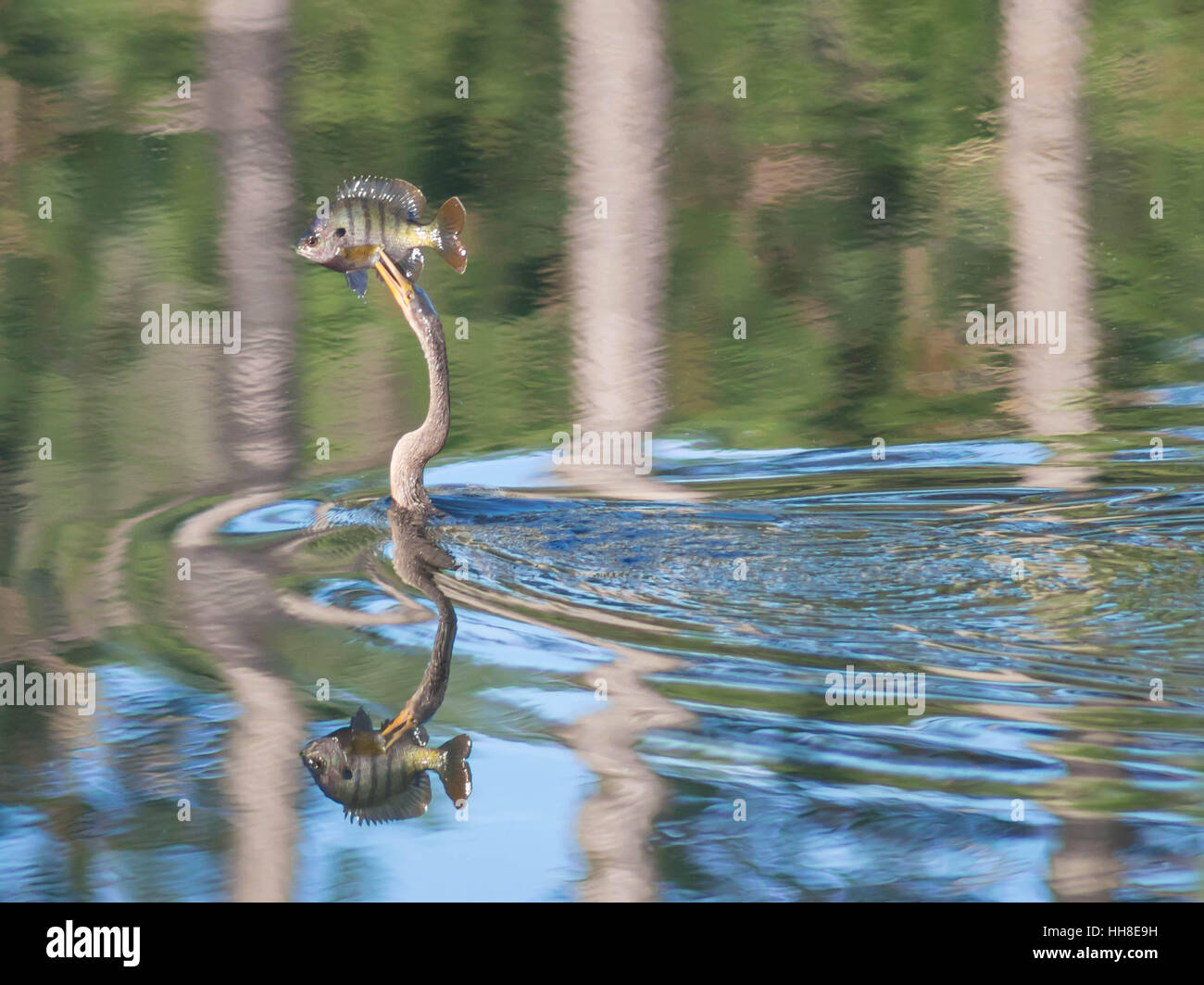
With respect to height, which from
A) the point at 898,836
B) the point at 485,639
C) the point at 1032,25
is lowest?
the point at 898,836

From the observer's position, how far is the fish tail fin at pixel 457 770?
16.1ft

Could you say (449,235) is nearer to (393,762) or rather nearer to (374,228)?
(374,228)

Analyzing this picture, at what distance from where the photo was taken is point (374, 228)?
6.38 meters

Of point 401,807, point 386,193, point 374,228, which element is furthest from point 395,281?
point 401,807

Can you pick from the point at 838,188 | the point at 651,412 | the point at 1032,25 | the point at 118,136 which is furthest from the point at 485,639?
the point at 1032,25

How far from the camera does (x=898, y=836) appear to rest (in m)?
4.57

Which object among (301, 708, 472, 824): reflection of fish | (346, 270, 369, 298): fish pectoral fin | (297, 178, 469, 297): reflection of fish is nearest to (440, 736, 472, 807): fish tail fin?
(301, 708, 472, 824): reflection of fish

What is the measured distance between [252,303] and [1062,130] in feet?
20.7

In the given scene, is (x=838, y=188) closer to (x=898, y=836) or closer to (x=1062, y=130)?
(x=1062, y=130)

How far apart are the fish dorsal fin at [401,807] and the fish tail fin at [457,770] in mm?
58

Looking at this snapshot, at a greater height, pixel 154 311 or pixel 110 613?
pixel 154 311

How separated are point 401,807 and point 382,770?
20 cm

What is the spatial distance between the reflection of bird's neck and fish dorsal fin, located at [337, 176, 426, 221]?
0.50m

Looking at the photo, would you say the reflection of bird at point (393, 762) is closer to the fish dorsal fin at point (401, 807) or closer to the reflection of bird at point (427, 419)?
the fish dorsal fin at point (401, 807)
